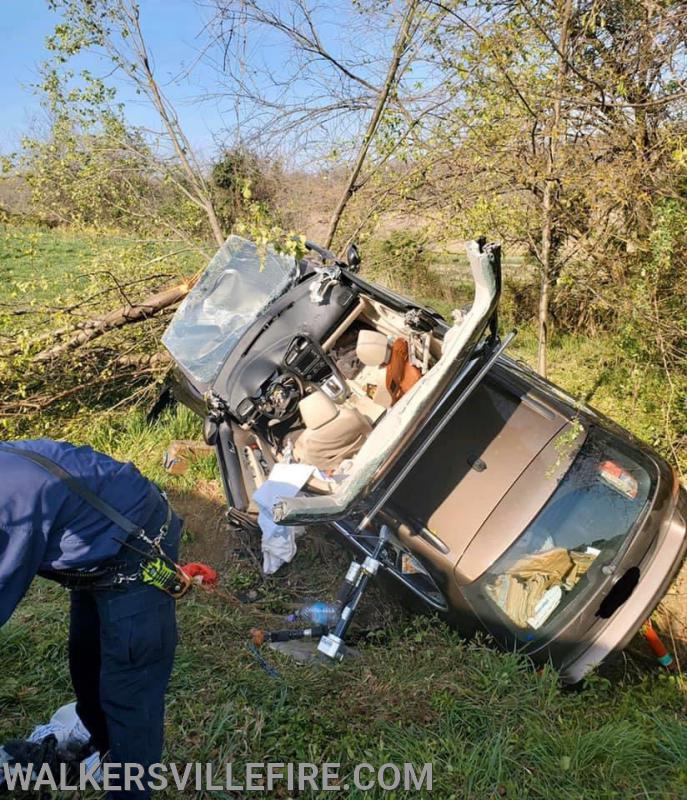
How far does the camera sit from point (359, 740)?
9.07 feet

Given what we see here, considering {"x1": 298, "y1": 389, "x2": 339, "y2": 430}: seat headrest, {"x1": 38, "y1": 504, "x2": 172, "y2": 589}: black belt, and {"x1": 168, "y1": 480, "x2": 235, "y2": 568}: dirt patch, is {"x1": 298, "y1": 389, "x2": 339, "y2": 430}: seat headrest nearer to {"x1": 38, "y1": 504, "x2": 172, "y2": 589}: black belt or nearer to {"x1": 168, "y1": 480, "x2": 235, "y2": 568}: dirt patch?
{"x1": 168, "y1": 480, "x2": 235, "y2": 568}: dirt patch

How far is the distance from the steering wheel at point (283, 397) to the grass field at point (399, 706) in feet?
4.13

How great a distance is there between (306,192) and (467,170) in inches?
64.8

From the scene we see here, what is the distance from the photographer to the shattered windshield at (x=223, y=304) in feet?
15.1

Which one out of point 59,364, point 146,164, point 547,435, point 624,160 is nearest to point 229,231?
point 146,164

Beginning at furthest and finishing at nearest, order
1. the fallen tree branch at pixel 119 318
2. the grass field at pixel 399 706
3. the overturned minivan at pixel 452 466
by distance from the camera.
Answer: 1. the fallen tree branch at pixel 119 318
2. the overturned minivan at pixel 452 466
3. the grass field at pixel 399 706

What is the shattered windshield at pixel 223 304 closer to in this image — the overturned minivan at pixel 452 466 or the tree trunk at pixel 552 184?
the overturned minivan at pixel 452 466

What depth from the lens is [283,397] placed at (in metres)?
4.26

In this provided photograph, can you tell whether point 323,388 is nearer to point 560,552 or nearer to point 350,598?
point 350,598

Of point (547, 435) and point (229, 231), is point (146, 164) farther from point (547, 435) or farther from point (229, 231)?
point (547, 435)

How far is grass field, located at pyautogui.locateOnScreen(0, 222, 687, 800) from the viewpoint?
8.57 ft

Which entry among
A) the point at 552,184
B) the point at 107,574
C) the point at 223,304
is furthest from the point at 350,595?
the point at 552,184

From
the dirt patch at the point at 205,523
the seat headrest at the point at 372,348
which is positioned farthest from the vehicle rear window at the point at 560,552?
the dirt patch at the point at 205,523

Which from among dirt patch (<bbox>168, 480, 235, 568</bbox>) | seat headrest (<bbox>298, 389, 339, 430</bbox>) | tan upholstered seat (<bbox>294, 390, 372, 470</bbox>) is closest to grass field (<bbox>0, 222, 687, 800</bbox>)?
dirt patch (<bbox>168, 480, 235, 568</bbox>)
